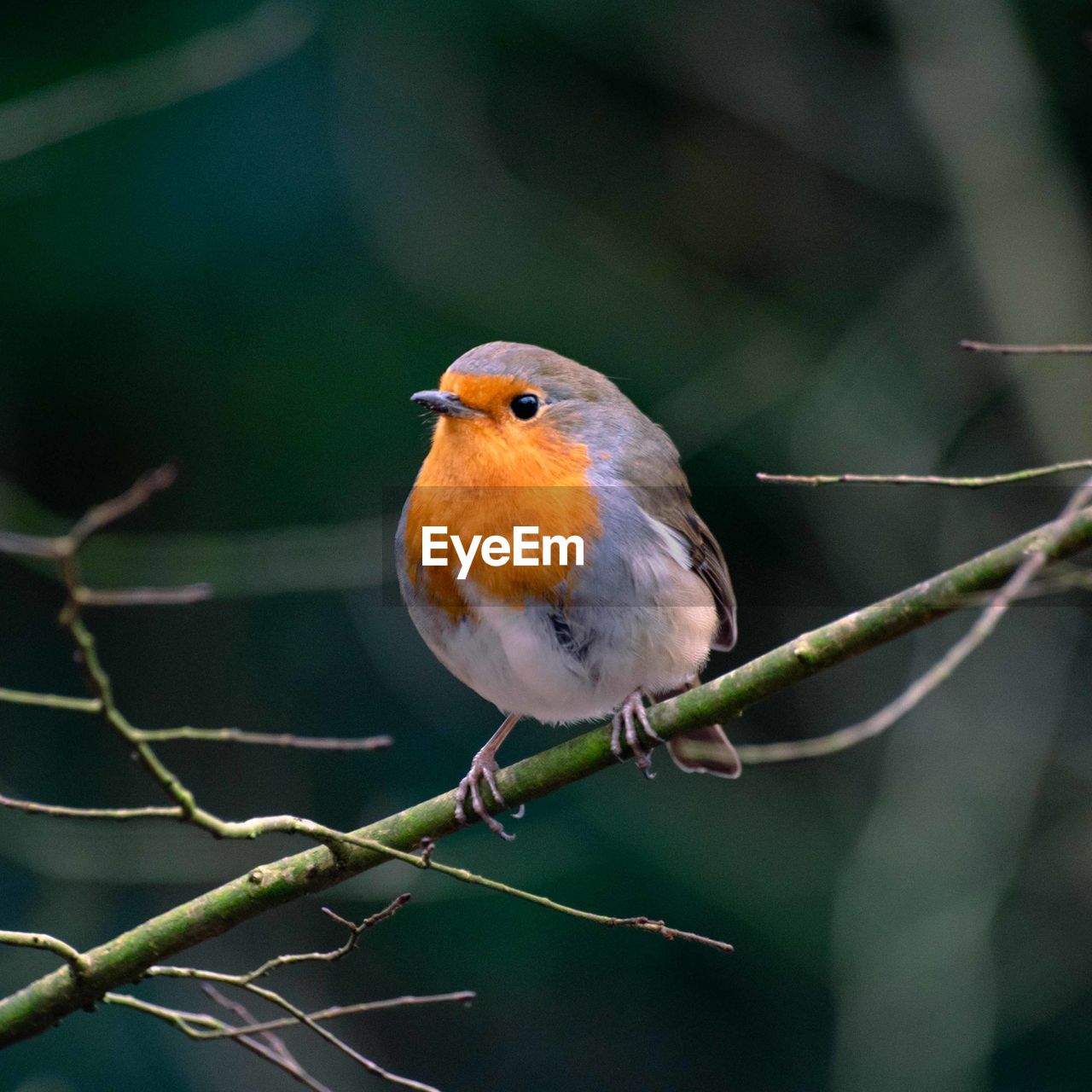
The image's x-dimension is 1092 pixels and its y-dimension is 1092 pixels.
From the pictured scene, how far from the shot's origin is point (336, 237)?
18.6 ft

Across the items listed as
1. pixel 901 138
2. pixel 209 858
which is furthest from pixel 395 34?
pixel 209 858

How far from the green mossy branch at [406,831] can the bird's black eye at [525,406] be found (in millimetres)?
770

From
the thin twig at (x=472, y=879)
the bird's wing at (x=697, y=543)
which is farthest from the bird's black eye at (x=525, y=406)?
the thin twig at (x=472, y=879)

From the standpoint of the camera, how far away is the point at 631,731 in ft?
8.01

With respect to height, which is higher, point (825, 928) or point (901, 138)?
point (901, 138)

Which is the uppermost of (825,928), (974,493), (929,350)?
(929,350)

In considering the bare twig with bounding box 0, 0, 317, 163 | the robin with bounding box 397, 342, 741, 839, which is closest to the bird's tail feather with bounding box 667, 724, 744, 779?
the robin with bounding box 397, 342, 741, 839

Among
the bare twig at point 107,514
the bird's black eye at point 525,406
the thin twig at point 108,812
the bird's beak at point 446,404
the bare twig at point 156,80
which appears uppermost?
the bare twig at point 156,80

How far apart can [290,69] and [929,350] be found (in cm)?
262

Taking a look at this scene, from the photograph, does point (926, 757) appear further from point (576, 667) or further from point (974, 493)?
point (576, 667)

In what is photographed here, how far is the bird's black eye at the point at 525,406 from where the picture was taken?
2770 mm

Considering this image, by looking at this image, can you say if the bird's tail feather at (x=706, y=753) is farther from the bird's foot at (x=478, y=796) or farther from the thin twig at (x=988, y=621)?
the bird's foot at (x=478, y=796)

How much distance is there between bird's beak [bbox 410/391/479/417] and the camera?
2.63 metres

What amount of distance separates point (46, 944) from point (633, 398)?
3.71 meters
